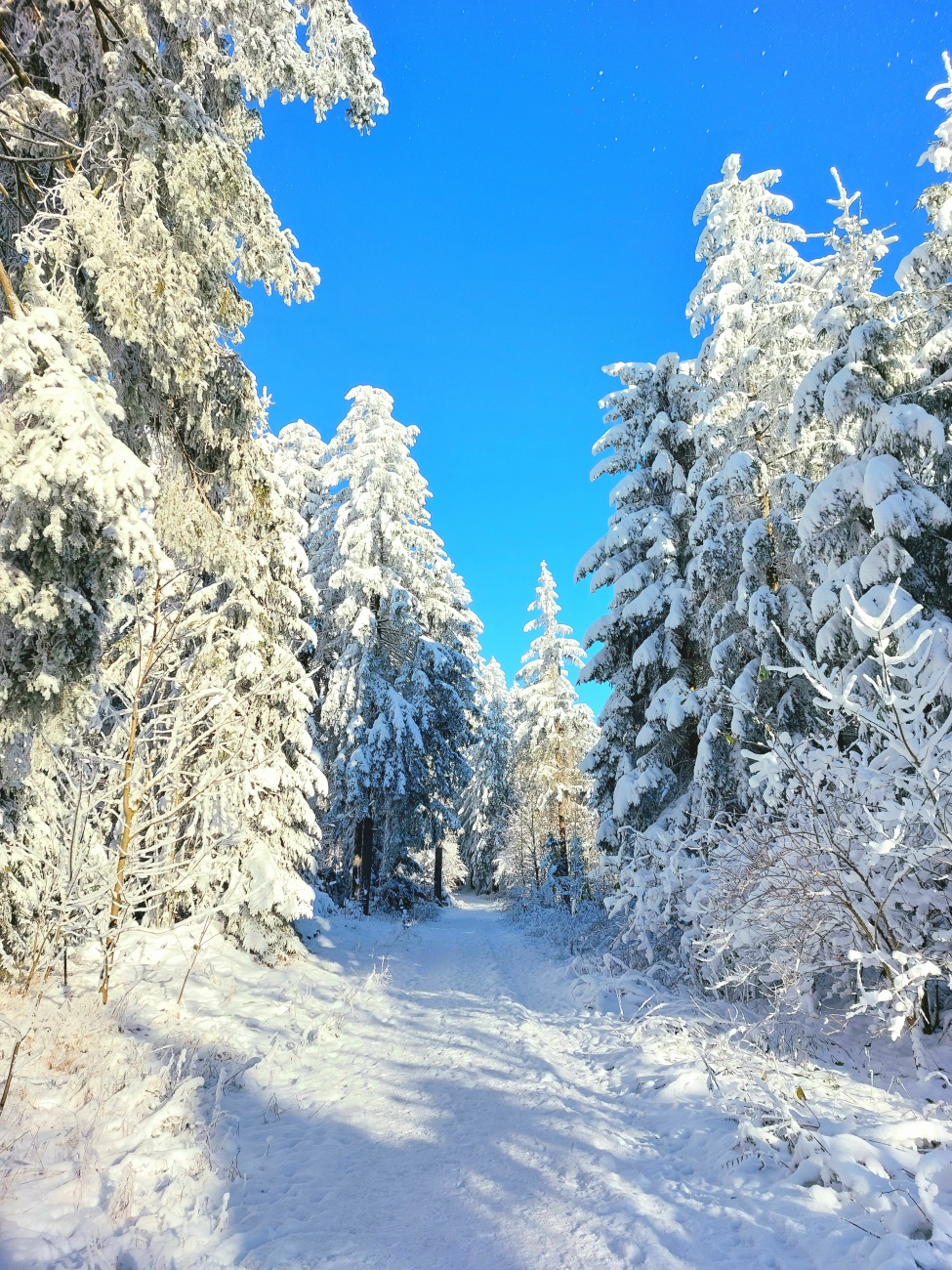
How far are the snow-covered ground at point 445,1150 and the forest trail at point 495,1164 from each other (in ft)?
0.06

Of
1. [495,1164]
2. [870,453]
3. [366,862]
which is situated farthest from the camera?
[366,862]

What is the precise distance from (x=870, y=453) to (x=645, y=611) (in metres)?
5.28

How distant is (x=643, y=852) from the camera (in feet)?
36.4

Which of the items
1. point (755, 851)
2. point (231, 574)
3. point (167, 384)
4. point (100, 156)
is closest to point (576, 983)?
point (755, 851)

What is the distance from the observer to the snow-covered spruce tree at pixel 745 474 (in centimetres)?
1034

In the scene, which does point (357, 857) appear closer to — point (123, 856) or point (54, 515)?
point (123, 856)

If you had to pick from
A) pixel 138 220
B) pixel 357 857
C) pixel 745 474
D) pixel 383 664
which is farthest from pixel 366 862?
pixel 138 220

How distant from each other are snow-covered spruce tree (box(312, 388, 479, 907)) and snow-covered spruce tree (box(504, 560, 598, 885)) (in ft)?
15.1

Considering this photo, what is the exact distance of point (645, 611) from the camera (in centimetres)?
1325

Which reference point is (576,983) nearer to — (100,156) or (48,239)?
(48,239)

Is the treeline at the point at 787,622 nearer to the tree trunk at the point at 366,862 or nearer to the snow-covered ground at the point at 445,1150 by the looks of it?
the snow-covered ground at the point at 445,1150

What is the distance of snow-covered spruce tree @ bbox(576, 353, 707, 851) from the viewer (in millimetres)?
12750

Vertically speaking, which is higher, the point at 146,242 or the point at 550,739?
the point at 146,242

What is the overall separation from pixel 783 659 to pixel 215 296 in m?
9.34
